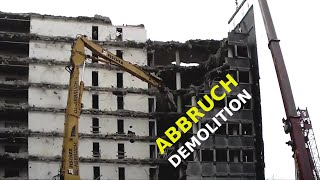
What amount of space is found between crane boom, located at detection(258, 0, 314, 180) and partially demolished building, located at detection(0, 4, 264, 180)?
20933 millimetres

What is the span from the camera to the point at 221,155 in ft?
217

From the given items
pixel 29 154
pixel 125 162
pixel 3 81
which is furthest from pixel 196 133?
pixel 3 81

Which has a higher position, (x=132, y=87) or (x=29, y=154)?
(x=132, y=87)

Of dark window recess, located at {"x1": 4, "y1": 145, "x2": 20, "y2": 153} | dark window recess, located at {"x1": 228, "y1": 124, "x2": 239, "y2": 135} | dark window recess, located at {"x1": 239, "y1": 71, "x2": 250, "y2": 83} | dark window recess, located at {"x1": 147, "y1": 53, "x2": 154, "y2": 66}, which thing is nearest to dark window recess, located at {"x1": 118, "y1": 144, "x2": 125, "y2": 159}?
dark window recess, located at {"x1": 4, "y1": 145, "x2": 20, "y2": 153}

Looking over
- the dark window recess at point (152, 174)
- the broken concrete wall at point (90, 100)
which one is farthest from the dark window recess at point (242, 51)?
the dark window recess at point (152, 174)

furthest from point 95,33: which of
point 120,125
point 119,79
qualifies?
point 120,125

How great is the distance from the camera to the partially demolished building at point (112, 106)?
212 ft

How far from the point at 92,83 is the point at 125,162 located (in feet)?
35.4

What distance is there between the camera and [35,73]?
6706 centimetres

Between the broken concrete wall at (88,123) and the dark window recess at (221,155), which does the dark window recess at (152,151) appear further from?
the dark window recess at (221,155)

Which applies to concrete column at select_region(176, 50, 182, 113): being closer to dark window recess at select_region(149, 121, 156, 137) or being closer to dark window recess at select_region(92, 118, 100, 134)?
dark window recess at select_region(149, 121, 156, 137)

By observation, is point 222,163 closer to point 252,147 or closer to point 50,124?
point 252,147

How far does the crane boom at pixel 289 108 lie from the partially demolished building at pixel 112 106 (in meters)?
20.9

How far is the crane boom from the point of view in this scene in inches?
1625
